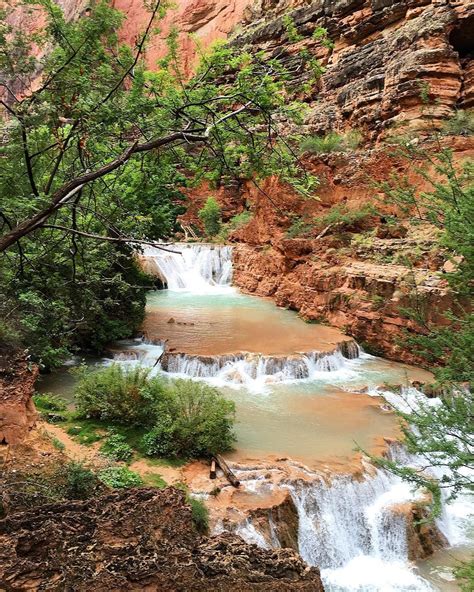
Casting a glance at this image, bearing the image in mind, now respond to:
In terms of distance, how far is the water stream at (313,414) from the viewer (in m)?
6.08

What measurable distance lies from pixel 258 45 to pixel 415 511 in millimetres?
28026

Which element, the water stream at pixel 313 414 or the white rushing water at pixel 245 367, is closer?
the water stream at pixel 313 414

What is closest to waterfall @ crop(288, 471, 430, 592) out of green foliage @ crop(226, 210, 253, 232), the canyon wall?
the canyon wall

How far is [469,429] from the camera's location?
4.00 metres

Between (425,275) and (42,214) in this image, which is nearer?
(42,214)

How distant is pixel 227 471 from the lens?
6.44m

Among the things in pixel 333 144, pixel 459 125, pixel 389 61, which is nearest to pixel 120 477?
pixel 459 125

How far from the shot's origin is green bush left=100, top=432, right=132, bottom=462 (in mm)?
6453

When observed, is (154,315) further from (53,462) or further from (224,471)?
(53,462)

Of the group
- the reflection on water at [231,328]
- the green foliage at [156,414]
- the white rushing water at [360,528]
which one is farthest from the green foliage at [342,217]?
the green foliage at [156,414]

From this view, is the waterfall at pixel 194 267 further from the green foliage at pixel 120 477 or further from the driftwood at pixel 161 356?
the green foliage at pixel 120 477

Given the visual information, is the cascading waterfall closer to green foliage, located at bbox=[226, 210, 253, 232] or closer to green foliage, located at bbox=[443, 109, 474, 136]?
green foliage, located at bbox=[443, 109, 474, 136]

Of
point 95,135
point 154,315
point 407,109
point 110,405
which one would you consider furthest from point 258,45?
point 95,135

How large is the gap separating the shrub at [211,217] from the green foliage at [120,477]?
2125 cm
